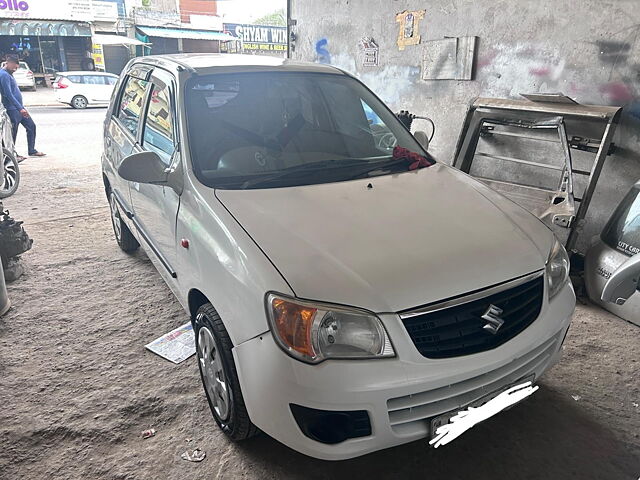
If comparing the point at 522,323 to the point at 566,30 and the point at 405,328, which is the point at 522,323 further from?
the point at 566,30

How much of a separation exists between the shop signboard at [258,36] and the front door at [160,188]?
92.1 feet

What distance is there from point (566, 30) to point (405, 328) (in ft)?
11.6

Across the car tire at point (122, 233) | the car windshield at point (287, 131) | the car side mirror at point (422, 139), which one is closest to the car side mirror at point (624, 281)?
the car windshield at point (287, 131)

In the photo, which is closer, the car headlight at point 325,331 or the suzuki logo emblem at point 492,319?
the car headlight at point 325,331

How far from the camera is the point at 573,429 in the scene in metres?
2.25

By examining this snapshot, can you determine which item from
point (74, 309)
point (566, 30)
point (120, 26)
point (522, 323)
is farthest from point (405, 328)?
point (120, 26)

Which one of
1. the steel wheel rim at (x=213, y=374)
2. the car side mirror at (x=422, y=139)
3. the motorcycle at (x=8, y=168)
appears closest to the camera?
the steel wheel rim at (x=213, y=374)

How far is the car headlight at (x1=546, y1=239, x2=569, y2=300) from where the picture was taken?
1.98 m

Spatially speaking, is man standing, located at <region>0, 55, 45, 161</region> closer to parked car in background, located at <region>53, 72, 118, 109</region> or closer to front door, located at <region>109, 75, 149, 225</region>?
front door, located at <region>109, 75, 149, 225</region>

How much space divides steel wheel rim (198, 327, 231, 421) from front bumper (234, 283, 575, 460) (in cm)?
26

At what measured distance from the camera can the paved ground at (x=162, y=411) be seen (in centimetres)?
203

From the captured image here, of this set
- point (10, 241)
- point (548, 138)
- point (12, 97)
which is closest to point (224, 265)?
point (10, 241)

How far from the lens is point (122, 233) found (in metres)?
4.02

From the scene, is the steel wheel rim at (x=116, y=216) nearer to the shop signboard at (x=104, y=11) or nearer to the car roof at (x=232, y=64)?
the car roof at (x=232, y=64)
